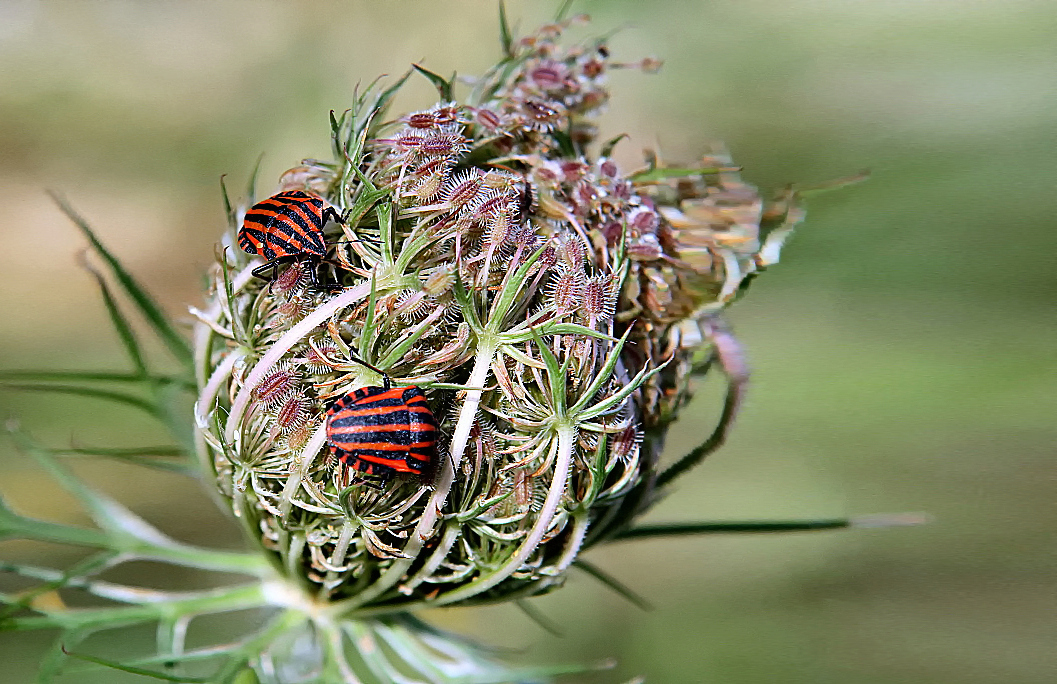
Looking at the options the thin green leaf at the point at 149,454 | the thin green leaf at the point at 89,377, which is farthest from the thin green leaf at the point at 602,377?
the thin green leaf at the point at 89,377

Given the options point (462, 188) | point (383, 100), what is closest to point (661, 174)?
point (462, 188)

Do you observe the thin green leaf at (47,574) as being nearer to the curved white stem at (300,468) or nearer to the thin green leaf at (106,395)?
the thin green leaf at (106,395)

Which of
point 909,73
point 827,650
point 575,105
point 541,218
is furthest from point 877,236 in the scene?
point 541,218

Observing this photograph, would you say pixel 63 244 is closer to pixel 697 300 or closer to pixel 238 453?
pixel 238 453

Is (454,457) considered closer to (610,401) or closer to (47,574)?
(610,401)

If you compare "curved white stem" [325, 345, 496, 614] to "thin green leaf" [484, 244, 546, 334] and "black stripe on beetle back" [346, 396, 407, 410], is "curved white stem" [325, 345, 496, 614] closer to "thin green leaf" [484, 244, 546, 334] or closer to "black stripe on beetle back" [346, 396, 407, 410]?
"thin green leaf" [484, 244, 546, 334]

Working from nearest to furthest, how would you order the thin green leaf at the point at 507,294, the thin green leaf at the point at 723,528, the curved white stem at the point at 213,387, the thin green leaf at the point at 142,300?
the thin green leaf at the point at 507,294, the curved white stem at the point at 213,387, the thin green leaf at the point at 142,300, the thin green leaf at the point at 723,528

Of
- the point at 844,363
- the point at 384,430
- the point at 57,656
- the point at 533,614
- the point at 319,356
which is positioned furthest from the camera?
the point at 844,363
